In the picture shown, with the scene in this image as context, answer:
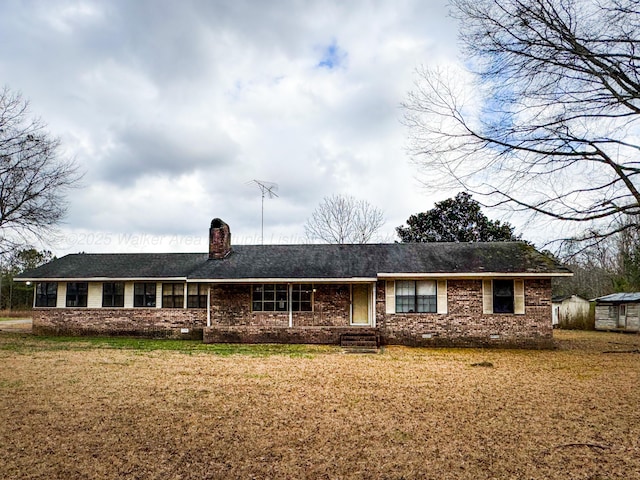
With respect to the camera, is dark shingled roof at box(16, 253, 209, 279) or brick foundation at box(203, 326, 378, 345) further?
dark shingled roof at box(16, 253, 209, 279)

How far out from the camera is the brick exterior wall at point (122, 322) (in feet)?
62.1

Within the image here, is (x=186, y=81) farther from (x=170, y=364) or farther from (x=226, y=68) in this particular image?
(x=170, y=364)

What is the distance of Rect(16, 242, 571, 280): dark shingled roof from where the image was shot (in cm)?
1689

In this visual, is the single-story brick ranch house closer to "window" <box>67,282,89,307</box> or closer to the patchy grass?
"window" <box>67,282,89,307</box>

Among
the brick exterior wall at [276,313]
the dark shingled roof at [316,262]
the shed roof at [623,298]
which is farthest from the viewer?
the shed roof at [623,298]

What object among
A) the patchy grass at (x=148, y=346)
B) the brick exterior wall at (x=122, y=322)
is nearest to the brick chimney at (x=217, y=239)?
the brick exterior wall at (x=122, y=322)

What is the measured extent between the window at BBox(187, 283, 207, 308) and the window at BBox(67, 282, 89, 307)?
4.56m

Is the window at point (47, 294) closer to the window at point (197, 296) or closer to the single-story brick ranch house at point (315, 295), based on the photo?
the single-story brick ranch house at point (315, 295)

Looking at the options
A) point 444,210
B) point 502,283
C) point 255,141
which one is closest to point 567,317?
point 444,210

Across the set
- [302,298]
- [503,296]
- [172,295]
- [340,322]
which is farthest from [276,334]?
[503,296]

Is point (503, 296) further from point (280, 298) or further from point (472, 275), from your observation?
point (280, 298)

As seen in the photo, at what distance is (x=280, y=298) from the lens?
17.7 meters

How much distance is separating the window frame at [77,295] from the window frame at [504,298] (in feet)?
53.2

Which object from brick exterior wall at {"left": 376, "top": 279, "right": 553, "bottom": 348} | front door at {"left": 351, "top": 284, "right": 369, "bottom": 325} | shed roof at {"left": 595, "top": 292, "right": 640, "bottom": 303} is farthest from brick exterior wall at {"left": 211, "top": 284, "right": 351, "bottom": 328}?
shed roof at {"left": 595, "top": 292, "right": 640, "bottom": 303}
